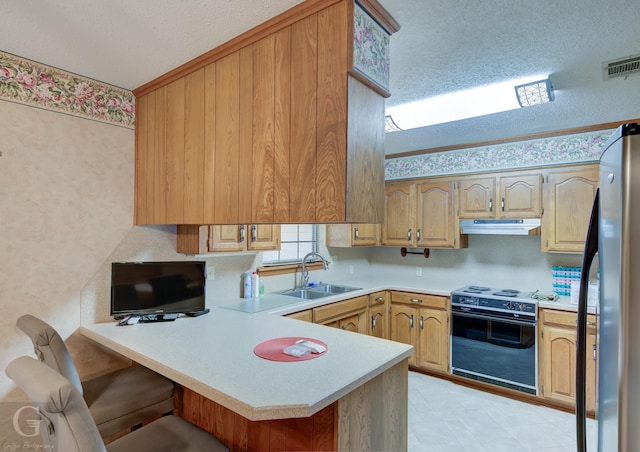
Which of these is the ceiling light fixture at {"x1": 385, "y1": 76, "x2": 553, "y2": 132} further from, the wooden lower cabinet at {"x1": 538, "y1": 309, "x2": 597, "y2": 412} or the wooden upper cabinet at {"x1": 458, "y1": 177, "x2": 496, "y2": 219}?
the wooden lower cabinet at {"x1": 538, "y1": 309, "x2": 597, "y2": 412}

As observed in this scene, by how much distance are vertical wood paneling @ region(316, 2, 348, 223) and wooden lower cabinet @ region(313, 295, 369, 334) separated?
1.77 m

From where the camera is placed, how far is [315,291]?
139 inches

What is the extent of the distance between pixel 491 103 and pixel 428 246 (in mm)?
1833

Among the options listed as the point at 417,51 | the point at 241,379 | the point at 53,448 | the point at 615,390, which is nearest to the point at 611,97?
the point at 417,51

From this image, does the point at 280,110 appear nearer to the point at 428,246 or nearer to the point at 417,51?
the point at 417,51

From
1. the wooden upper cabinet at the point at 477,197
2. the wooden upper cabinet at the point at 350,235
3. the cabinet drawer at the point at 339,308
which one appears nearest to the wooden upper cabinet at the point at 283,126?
the cabinet drawer at the point at 339,308

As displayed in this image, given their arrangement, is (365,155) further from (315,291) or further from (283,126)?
(315,291)

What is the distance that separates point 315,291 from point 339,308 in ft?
1.52

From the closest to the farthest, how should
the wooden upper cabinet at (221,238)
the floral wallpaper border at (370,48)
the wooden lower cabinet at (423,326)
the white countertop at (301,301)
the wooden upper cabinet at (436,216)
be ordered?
the floral wallpaper border at (370,48), the wooden upper cabinet at (221,238), the white countertop at (301,301), the wooden lower cabinet at (423,326), the wooden upper cabinet at (436,216)

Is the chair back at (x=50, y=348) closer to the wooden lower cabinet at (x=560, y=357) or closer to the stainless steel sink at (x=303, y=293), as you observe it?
the stainless steel sink at (x=303, y=293)

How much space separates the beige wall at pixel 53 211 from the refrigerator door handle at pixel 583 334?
244 centimetres

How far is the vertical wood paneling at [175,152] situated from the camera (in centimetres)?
195

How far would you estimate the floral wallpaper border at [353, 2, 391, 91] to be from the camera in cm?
127

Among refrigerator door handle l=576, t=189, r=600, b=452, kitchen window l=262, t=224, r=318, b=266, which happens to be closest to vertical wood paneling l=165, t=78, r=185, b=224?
kitchen window l=262, t=224, r=318, b=266
